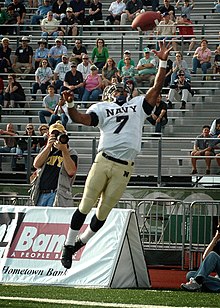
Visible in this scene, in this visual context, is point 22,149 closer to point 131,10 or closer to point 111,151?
point 131,10

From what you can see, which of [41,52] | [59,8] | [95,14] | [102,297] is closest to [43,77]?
[41,52]

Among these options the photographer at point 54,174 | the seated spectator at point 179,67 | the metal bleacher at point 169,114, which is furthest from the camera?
the seated spectator at point 179,67

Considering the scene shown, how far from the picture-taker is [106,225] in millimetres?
13055

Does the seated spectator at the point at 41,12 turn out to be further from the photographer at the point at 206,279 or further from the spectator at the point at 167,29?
the photographer at the point at 206,279

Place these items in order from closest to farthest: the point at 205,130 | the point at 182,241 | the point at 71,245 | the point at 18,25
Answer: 1. the point at 71,245
2. the point at 182,241
3. the point at 205,130
4. the point at 18,25

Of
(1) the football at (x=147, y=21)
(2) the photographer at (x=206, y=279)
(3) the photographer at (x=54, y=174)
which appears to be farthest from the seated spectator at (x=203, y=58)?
(2) the photographer at (x=206, y=279)

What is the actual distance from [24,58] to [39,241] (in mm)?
12087

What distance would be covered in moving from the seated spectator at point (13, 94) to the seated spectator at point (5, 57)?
1.30 m

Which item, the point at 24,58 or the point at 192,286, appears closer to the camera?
the point at 192,286

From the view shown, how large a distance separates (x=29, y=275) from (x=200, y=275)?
213 centimetres

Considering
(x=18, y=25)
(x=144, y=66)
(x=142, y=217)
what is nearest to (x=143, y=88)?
(x=144, y=66)

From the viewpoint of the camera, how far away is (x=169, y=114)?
2181 cm

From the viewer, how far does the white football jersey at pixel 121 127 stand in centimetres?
1121

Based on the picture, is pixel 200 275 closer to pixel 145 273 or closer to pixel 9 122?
pixel 145 273
